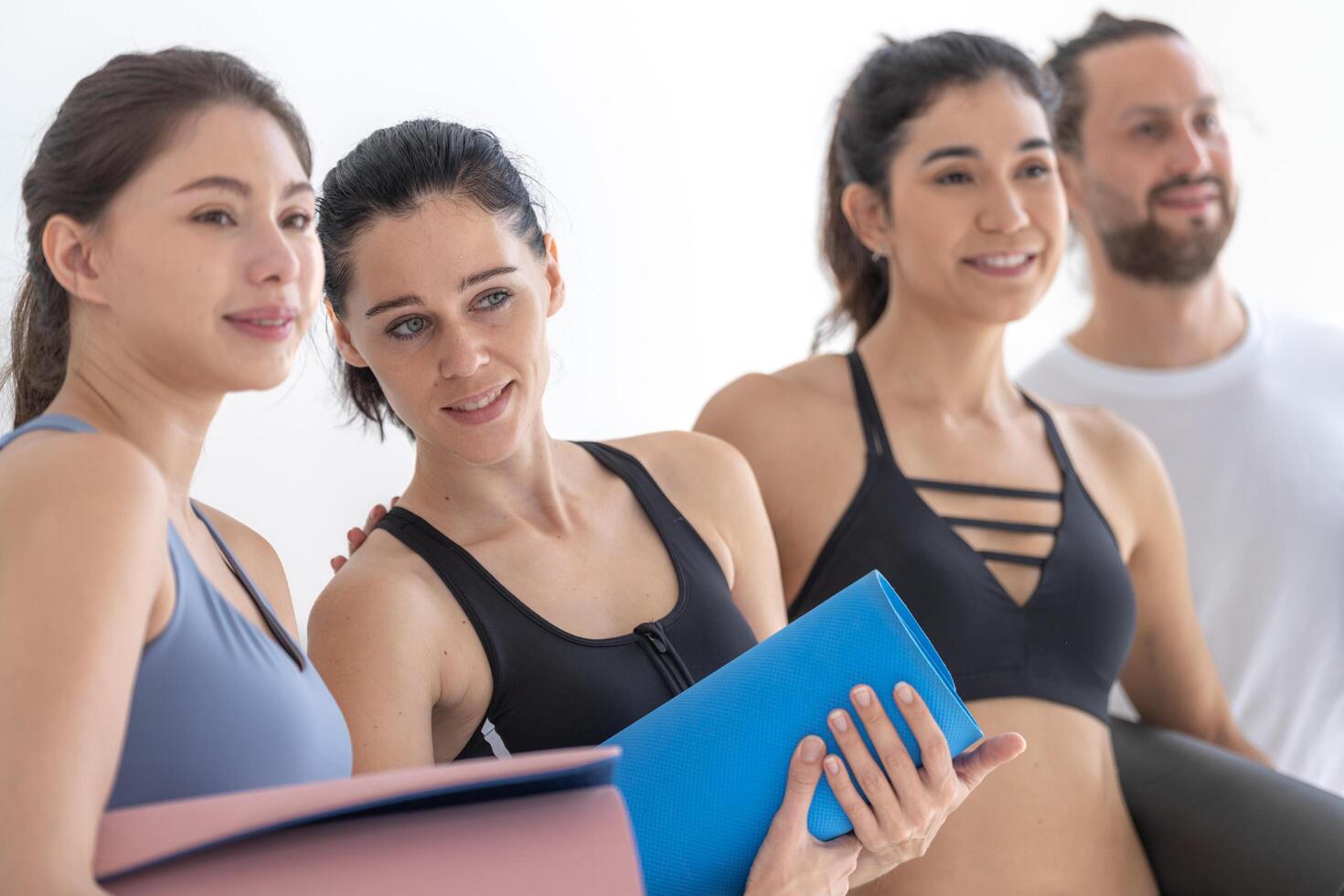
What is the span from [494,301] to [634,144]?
1215mm

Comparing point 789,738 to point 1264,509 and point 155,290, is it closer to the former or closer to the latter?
point 155,290

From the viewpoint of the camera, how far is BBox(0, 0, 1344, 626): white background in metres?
1.75

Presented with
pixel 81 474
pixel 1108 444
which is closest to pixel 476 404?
pixel 81 474

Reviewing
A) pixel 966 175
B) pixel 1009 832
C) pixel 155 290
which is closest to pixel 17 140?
pixel 155 290

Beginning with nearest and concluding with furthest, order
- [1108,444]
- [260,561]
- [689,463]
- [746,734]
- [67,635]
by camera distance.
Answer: [67,635] < [746,734] < [260,561] < [689,463] < [1108,444]

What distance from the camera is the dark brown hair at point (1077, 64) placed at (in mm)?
2572

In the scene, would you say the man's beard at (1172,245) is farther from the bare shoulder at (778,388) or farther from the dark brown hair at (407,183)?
the dark brown hair at (407,183)

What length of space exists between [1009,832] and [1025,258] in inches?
28.8

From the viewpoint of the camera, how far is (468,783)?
863 millimetres

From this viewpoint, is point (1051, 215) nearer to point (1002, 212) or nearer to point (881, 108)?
point (1002, 212)

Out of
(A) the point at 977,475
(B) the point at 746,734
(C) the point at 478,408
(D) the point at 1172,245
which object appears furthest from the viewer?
(D) the point at 1172,245

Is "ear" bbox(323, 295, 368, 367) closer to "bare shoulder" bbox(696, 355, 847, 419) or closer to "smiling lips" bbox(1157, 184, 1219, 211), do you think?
"bare shoulder" bbox(696, 355, 847, 419)

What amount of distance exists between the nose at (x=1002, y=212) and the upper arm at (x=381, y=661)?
93 centimetres

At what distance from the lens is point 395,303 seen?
1.34 meters
